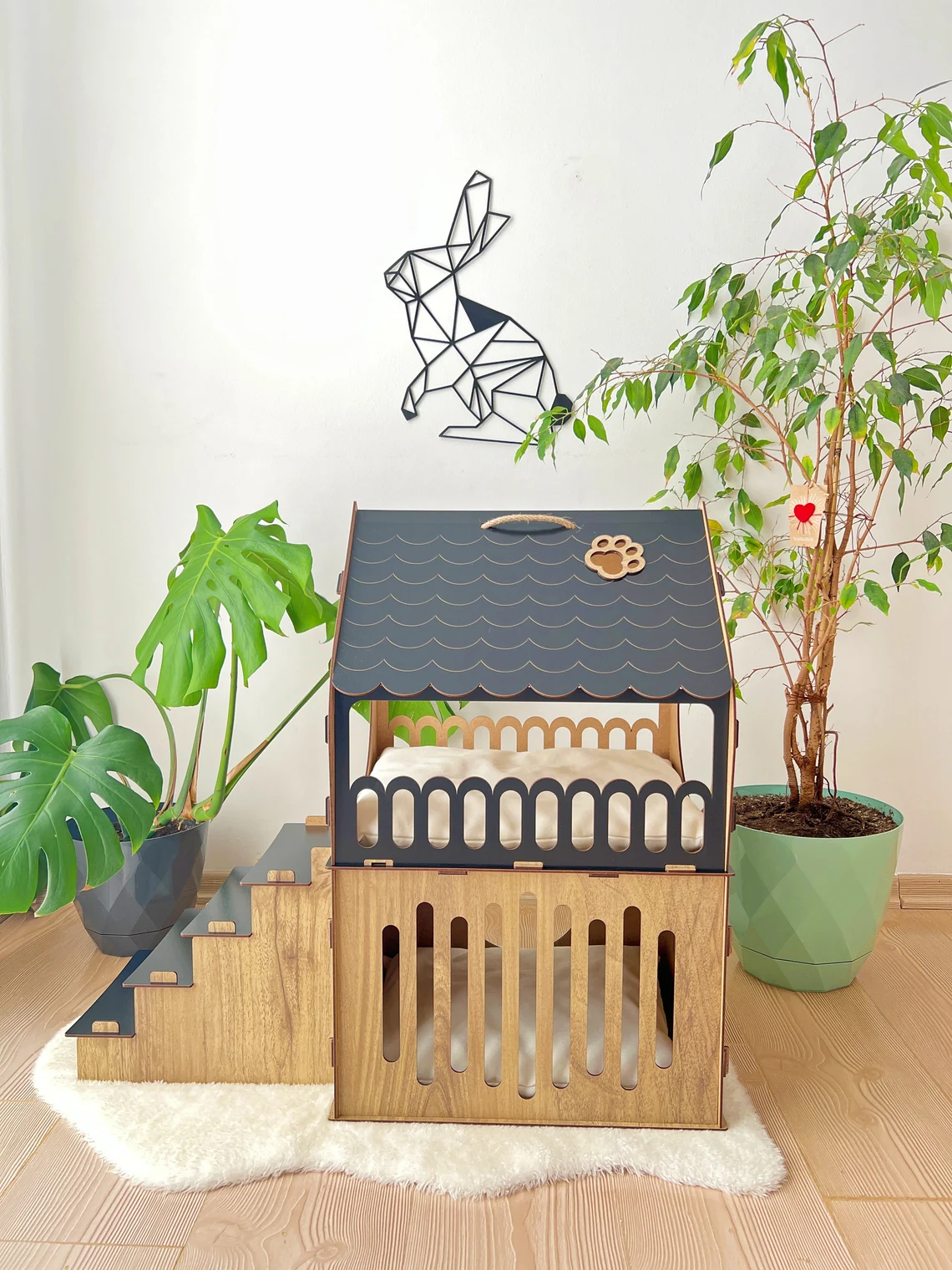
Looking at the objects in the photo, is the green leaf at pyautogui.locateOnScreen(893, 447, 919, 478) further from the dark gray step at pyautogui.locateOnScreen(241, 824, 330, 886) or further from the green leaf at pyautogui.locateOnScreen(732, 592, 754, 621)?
the dark gray step at pyautogui.locateOnScreen(241, 824, 330, 886)

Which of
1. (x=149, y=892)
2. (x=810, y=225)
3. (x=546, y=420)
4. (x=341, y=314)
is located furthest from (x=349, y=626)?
(x=810, y=225)

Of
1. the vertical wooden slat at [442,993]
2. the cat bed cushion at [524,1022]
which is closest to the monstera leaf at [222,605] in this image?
the vertical wooden slat at [442,993]

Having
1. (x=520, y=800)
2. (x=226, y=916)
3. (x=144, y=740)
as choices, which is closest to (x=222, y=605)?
(x=144, y=740)

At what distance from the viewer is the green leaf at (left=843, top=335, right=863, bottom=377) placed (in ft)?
5.05

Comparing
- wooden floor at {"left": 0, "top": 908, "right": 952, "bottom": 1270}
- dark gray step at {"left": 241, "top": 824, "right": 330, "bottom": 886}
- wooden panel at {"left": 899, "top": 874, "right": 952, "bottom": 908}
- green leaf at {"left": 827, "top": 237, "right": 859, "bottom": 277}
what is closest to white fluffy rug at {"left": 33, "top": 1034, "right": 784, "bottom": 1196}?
wooden floor at {"left": 0, "top": 908, "right": 952, "bottom": 1270}

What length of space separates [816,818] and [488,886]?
2.85 ft

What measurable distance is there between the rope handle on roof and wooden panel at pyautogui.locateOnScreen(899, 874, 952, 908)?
1.39 meters

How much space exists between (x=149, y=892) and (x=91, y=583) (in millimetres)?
795

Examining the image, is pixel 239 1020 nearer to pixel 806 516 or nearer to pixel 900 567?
pixel 806 516

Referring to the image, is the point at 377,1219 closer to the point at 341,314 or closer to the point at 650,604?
the point at 650,604

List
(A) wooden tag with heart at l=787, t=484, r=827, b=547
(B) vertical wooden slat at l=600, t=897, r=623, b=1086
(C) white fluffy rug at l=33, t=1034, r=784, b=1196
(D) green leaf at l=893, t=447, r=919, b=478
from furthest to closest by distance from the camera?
(A) wooden tag with heart at l=787, t=484, r=827, b=547 < (D) green leaf at l=893, t=447, r=919, b=478 < (B) vertical wooden slat at l=600, t=897, r=623, b=1086 < (C) white fluffy rug at l=33, t=1034, r=784, b=1196

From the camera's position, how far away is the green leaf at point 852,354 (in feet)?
5.05

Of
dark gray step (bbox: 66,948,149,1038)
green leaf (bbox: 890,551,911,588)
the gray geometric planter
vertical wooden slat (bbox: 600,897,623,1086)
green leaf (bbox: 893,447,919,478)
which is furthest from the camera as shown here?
the gray geometric planter

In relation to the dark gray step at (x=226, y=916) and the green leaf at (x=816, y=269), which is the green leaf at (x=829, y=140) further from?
the dark gray step at (x=226, y=916)
